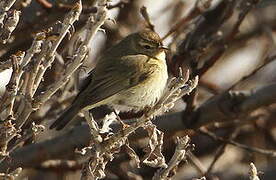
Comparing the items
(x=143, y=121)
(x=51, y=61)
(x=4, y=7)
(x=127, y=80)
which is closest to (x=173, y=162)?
(x=143, y=121)

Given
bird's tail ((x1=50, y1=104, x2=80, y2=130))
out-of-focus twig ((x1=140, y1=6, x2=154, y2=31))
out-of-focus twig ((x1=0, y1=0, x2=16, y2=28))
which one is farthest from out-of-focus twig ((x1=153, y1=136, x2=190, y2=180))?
out-of-focus twig ((x1=140, y1=6, x2=154, y2=31))

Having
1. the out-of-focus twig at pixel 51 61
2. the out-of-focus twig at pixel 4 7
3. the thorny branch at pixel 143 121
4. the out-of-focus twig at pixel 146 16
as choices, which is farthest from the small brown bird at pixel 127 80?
the out-of-focus twig at pixel 4 7

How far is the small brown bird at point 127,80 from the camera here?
17.3 feet

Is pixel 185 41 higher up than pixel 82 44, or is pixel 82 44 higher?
pixel 185 41

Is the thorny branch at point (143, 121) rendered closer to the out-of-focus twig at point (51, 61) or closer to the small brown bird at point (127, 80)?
the out-of-focus twig at point (51, 61)

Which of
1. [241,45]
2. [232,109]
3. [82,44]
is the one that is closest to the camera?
[82,44]

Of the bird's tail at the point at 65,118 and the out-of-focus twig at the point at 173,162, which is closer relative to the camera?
the out-of-focus twig at the point at 173,162

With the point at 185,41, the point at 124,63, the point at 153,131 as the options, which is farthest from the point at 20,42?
the point at 153,131

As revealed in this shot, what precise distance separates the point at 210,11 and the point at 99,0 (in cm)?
289

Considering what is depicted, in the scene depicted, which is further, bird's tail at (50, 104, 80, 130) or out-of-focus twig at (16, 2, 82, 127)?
bird's tail at (50, 104, 80, 130)

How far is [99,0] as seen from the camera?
3.63 m

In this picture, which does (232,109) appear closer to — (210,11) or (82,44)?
(210,11)

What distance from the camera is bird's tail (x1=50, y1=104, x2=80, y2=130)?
16.6 ft

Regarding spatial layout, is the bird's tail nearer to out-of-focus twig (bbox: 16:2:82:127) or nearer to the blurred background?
the blurred background
